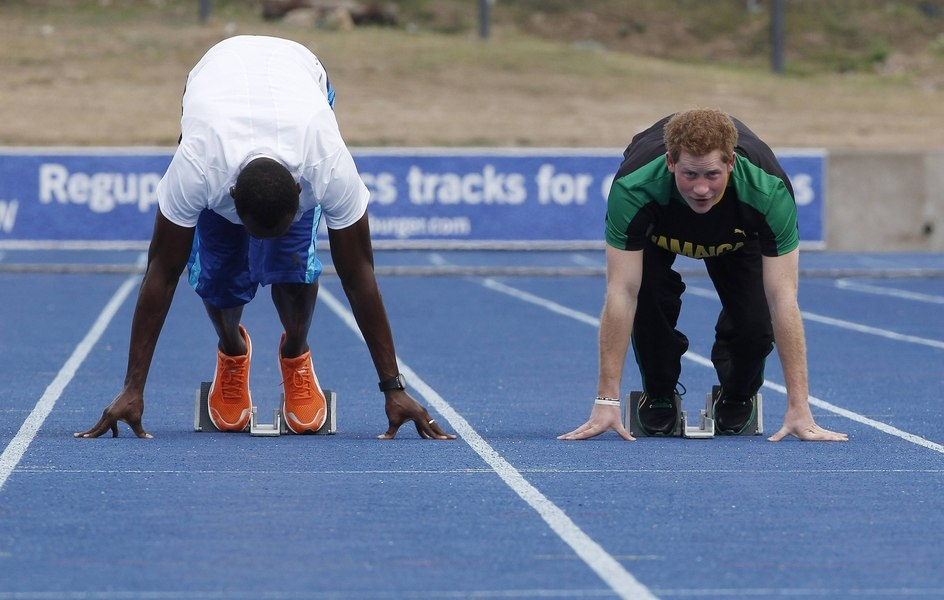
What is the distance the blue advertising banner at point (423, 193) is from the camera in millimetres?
22688

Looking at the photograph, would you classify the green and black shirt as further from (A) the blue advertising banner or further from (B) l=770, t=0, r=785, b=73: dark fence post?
(B) l=770, t=0, r=785, b=73: dark fence post

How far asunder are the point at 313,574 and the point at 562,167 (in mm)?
18801

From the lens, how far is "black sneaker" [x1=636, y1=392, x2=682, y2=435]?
770 cm

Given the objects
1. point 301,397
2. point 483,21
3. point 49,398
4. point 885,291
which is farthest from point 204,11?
point 301,397

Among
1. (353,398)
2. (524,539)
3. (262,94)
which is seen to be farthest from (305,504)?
(353,398)

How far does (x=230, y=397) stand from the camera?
7.73 meters

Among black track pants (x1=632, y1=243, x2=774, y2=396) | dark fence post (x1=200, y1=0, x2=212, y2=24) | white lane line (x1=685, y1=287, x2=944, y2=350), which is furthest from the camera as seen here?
dark fence post (x1=200, y1=0, x2=212, y2=24)

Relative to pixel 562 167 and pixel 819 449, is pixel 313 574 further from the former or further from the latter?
pixel 562 167

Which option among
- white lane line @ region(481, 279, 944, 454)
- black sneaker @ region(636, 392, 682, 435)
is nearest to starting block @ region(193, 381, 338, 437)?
black sneaker @ region(636, 392, 682, 435)

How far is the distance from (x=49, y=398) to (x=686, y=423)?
11.3ft

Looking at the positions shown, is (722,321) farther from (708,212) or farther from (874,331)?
(874,331)

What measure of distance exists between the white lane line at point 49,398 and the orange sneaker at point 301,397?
1.14 m

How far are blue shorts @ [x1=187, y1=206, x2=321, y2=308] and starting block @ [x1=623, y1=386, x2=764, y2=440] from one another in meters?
1.58

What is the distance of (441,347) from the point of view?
12.2m
